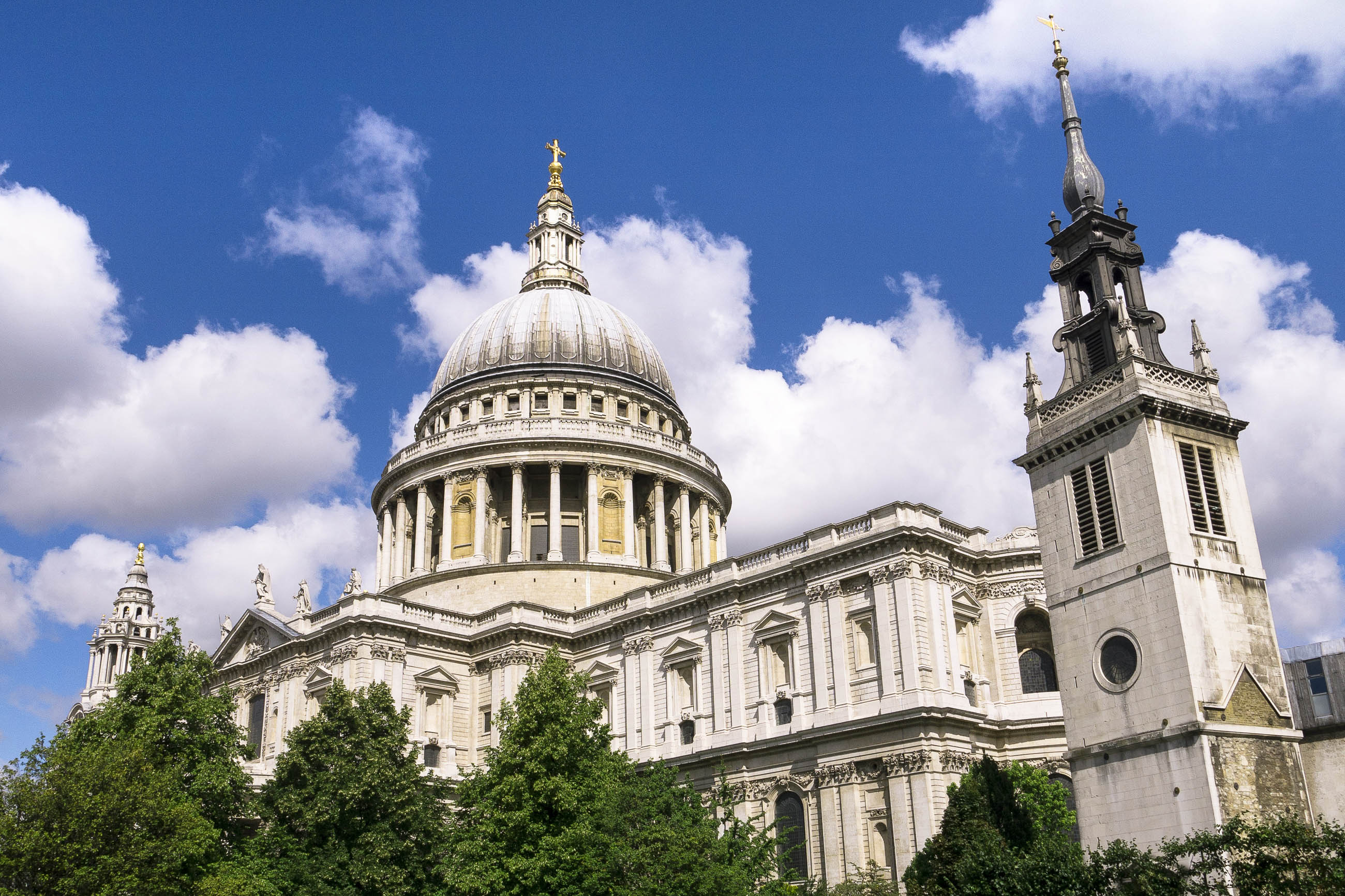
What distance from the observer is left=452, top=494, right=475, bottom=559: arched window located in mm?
68500

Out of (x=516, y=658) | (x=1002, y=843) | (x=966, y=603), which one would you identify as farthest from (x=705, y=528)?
(x=1002, y=843)

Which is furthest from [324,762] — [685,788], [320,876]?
[685,788]

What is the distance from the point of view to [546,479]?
71.0 m

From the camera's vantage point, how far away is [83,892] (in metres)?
35.1

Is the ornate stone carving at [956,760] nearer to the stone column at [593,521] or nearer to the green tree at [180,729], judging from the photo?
the green tree at [180,729]

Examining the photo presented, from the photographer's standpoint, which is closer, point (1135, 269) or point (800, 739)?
point (1135, 269)

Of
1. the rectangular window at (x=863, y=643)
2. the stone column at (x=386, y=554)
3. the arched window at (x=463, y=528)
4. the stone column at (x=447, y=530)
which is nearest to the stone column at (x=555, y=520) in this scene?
the arched window at (x=463, y=528)

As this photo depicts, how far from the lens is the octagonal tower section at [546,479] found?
6662 centimetres

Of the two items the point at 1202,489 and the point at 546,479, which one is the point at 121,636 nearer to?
the point at 546,479

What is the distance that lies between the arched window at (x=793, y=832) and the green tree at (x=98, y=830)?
793 inches

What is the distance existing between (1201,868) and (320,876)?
87.8 feet

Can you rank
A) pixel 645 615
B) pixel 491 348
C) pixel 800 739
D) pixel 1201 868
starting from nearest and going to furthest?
pixel 1201 868 < pixel 800 739 < pixel 645 615 < pixel 491 348

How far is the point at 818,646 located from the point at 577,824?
14.1 meters

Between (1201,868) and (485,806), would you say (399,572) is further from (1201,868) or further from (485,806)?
(1201,868)
